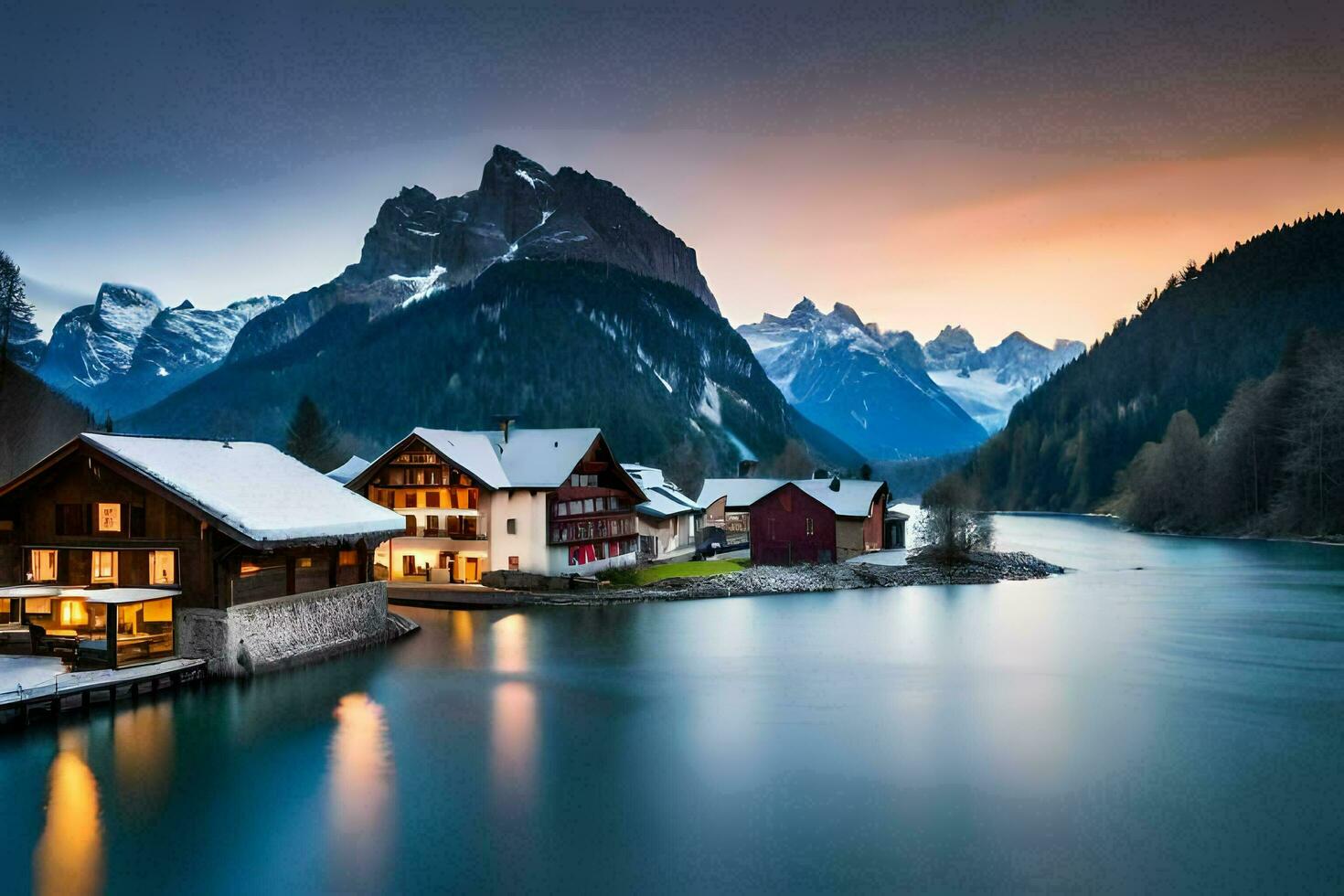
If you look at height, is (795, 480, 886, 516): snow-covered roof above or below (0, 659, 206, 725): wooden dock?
above

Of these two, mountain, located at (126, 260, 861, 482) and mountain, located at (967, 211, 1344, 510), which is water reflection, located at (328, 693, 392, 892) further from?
mountain, located at (967, 211, 1344, 510)

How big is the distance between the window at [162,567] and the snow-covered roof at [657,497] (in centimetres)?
3552

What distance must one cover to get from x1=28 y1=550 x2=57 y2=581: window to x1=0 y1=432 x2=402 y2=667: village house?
36mm

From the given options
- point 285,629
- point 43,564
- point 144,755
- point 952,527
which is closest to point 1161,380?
point 952,527

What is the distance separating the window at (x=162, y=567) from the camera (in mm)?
29656

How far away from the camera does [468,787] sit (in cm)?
1961

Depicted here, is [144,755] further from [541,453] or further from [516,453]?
[516,453]

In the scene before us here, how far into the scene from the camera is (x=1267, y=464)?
99.9m

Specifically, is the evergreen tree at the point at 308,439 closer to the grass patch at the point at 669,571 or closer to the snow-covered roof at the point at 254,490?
the grass patch at the point at 669,571

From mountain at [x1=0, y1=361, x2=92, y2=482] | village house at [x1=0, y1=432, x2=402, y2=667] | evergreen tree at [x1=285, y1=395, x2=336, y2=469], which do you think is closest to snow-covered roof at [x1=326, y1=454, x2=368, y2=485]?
mountain at [x1=0, y1=361, x2=92, y2=482]

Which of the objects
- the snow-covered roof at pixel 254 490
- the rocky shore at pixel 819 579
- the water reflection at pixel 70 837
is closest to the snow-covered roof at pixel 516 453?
the rocky shore at pixel 819 579

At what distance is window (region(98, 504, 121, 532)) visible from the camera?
30.1 m

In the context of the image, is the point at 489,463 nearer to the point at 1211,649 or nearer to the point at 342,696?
the point at 342,696

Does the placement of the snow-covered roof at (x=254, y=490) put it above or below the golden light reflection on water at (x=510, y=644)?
above
